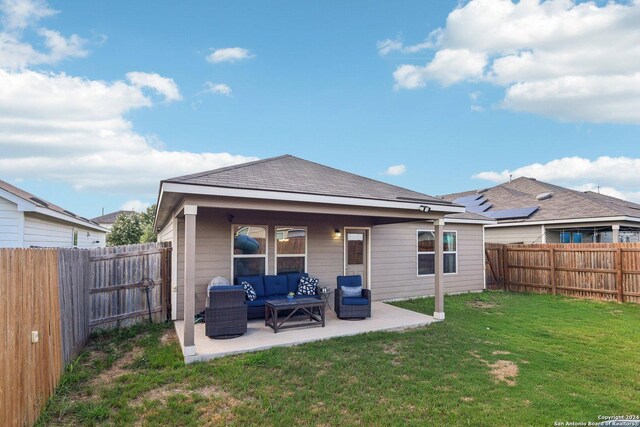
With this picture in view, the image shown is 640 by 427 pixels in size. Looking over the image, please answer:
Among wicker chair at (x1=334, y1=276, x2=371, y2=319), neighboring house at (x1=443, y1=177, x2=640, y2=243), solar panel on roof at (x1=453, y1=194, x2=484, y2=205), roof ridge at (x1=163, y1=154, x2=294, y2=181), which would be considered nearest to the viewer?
roof ridge at (x1=163, y1=154, x2=294, y2=181)

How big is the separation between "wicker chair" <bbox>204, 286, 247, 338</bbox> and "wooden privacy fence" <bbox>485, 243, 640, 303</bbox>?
978 cm

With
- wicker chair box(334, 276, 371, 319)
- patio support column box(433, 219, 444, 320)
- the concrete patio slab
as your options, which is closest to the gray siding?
the concrete patio slab

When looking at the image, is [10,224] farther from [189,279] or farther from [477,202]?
[477,202]

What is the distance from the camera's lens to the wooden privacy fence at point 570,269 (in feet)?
31.6

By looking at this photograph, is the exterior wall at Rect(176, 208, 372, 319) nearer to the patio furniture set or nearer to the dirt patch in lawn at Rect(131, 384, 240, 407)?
the patio furniture set

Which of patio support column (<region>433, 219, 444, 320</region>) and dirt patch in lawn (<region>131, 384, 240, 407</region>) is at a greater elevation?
patio support column (<region>433, 219, 444, 320</region>)

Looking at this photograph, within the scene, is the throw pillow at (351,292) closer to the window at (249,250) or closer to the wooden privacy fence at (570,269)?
the window at (249,250)

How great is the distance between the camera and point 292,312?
6281 millimetres

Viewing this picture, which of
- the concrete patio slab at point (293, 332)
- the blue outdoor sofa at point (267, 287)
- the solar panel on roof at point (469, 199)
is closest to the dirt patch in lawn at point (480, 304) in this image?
the concrete patio slab at point (293, 332)

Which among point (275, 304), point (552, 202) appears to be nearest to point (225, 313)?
point (275, 304)

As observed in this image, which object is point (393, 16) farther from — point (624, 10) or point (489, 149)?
point (489, 149)

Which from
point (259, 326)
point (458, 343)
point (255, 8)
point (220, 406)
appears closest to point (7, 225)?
point (259, 326)

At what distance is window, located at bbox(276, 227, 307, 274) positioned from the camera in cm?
814

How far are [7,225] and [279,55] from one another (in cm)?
900
